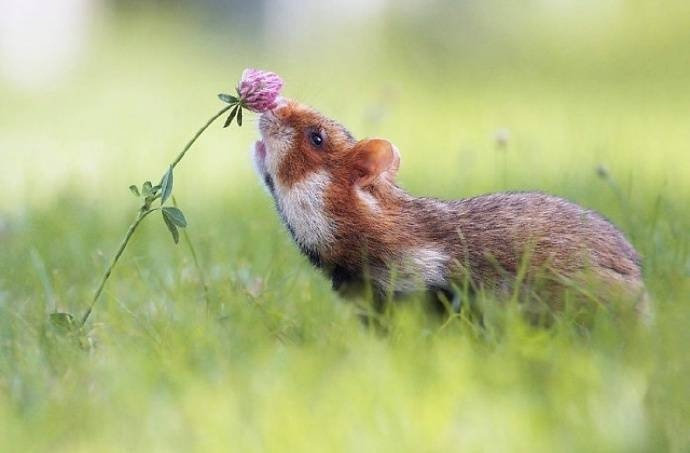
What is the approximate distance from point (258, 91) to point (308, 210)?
18.6 inches

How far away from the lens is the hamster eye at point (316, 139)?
4199 mm

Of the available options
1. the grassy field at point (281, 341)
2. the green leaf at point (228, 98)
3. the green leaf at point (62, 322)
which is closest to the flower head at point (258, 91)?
the green leaf at point (228, 98)

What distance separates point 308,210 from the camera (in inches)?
159

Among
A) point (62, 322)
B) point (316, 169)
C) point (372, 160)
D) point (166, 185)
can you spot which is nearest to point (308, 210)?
point (316, 169)

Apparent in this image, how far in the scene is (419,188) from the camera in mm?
6988

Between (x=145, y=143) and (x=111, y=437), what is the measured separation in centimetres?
712

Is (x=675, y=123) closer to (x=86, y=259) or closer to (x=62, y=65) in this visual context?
(x=86, y=259)

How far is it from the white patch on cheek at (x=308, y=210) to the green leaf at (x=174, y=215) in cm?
50

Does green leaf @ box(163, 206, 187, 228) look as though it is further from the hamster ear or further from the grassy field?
the hamster ear

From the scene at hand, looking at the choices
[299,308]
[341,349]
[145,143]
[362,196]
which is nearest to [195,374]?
[341,349]

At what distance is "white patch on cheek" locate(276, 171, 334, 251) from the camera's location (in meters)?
4.00

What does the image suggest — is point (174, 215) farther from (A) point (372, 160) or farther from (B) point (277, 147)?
(A) point (372, 160)

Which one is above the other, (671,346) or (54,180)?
(671,346)

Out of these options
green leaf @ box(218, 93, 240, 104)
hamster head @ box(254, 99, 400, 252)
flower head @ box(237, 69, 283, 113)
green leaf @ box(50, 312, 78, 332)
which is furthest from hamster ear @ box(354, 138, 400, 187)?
green leaf @ box(50, 312, 78, 332)
